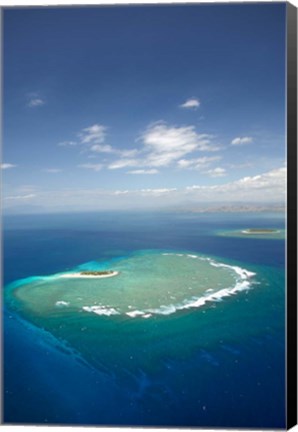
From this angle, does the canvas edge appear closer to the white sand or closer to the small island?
the small island

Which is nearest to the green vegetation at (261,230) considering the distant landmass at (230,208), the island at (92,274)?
the distant landmass at (230,208)

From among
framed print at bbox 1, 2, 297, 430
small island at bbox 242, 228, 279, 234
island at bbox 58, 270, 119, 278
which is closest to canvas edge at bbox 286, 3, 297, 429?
framed print at bbox 1, 2, 297, 430

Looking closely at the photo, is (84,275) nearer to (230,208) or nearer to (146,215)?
(146,215)

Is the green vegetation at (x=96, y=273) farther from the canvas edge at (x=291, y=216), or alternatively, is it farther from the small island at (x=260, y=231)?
the canvas edge at (x=291, y=216)

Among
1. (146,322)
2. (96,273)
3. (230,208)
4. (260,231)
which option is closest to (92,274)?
(96,273)

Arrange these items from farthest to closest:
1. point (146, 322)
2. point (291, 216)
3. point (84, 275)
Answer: point (84, 275)
point (146, 322)
point (291, 216)

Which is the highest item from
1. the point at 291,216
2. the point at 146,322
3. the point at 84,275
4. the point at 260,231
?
the point at 291,216

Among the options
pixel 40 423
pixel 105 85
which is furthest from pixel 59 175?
pixel 40 423
